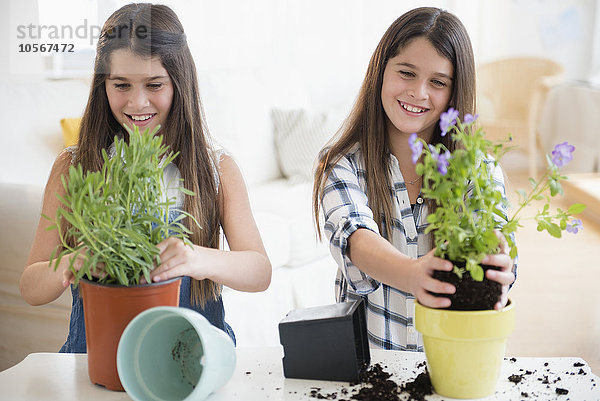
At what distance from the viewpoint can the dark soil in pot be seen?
33.0 inches

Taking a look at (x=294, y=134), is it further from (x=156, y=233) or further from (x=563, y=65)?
(x=563, y=65)

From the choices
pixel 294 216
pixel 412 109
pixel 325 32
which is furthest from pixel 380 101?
pixel 325 32

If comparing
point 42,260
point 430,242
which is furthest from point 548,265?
point 42,260

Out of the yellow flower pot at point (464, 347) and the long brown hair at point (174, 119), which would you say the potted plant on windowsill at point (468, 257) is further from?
the long brown hair at point (174, 119)

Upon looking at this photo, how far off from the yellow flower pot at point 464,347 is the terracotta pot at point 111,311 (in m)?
0.34

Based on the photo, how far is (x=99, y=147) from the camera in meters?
1.43

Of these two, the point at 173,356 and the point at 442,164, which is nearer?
the point at 442,164

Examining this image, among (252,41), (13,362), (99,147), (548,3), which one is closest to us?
(99,147)

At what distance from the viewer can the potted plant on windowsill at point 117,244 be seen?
836mm

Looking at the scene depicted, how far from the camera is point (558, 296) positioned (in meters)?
3.35

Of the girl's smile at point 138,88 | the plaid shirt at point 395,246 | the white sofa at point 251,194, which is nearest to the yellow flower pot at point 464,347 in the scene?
the plaid shirt at point 395,246

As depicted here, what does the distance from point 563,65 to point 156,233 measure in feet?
20.8

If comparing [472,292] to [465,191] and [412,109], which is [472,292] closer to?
[465,191]

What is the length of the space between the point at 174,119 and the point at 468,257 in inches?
31.2
